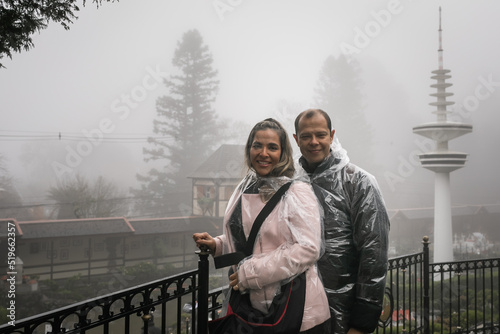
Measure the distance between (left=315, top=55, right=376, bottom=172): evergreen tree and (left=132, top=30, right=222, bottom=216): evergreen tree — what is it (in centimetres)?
1200

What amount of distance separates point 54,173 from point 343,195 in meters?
38.6

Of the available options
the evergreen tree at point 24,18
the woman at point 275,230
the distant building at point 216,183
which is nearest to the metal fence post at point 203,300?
the woman at point 275,230

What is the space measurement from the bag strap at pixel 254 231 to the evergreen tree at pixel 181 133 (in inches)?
1328

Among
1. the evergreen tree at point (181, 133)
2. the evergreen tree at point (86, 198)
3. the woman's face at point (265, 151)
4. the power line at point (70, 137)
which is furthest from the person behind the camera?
the power line at point (70, 137)

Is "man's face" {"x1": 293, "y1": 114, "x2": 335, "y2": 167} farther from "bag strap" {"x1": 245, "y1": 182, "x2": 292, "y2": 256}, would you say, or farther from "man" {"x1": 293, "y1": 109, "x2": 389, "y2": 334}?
"bag strap" {"x1": 245, "y1": 182, "x2": 292, "y2": 256}

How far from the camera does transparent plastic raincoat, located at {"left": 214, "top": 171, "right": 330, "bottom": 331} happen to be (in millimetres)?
1365

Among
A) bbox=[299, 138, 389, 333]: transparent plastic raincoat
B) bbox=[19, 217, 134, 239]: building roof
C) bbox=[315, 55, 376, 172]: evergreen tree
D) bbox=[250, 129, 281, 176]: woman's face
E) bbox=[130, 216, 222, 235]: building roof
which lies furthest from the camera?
bbox=[315, 55, 376, 172]: evergreen tree

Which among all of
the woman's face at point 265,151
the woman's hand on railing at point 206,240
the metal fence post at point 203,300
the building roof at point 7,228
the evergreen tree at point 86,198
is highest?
the woman's face at point 265,151

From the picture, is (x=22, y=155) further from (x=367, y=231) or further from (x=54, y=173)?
(x=367, y=231)

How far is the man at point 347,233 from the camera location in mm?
1604

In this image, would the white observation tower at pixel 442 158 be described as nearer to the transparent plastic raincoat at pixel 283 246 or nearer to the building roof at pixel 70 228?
the building roof at pixel 70 228

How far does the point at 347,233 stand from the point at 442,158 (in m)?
23.9

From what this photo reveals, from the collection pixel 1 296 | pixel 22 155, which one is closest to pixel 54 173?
pixel 22 155

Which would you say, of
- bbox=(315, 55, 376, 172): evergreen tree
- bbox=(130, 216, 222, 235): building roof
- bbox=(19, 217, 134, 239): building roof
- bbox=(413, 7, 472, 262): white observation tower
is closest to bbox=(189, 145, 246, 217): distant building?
bbox=(130, 216, 222, 235): building roof
